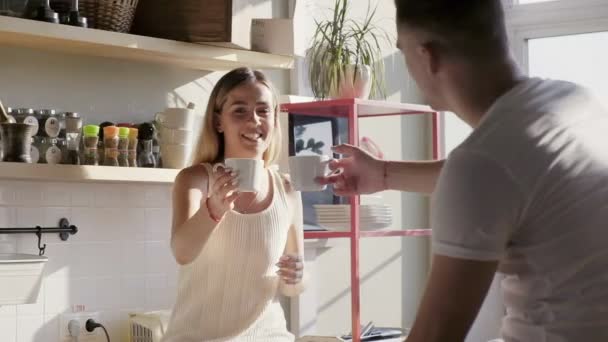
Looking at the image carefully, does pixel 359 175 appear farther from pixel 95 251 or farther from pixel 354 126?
pixel 354 126

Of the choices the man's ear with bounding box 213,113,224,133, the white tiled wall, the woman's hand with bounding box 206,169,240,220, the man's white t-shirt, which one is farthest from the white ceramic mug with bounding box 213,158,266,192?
the man's white t-shirt

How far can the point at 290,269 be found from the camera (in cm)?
290

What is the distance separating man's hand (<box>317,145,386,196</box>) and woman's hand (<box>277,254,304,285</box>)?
3.14 ft

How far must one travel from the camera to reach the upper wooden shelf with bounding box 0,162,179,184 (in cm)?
280

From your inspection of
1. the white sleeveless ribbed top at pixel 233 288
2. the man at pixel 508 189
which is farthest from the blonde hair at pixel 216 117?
the man at pixel 508 189

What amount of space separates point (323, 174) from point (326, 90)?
1.36m

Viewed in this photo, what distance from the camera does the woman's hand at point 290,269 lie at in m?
2.89

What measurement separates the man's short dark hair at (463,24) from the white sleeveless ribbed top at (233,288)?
1.77 metres

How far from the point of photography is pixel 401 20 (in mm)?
1282

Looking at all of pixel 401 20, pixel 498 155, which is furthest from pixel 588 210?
pixel 401 20

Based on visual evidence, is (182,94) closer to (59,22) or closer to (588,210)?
(59,22)

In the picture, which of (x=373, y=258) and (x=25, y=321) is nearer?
(x=25, y=321)

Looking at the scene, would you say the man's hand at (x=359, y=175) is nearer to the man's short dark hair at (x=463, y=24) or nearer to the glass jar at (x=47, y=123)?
the man's short dark hair at (x=463, y=24)

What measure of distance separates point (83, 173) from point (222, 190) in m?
0.62
